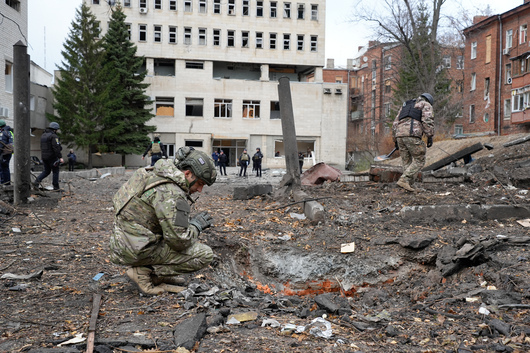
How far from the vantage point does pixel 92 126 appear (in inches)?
1358

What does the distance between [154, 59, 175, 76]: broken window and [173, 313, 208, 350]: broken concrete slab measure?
136ft

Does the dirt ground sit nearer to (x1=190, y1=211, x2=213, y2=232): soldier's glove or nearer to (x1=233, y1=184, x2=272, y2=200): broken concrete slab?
(x1=190, y1=211, x2=213, y2=232): soldier's glove

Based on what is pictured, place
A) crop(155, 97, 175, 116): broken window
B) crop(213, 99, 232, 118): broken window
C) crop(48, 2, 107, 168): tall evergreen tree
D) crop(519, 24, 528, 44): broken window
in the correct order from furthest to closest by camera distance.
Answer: crop(213, 99, 232, 118): broken window
crop(155, 97, 175, 116): broken window
crop(519, 24, 528, 44): broken window
crop(48, 2, 107, 168): tall evergreen tree

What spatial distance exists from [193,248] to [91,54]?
34214mm

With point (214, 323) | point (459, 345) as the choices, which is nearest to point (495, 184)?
point (459, 345)

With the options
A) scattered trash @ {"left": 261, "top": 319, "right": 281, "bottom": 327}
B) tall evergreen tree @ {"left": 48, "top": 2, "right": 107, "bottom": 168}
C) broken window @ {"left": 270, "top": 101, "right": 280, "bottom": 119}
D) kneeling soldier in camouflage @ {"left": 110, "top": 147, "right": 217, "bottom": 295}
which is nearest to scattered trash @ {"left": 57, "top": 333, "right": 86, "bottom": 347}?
kneeling soldier in camouflage @ {"left": 110, "top": 147, "right": 217, "bottom": 295}

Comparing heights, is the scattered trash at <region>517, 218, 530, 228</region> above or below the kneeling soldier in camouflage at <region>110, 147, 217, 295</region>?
below

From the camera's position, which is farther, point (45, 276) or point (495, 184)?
point (495, 184)

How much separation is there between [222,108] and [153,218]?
39.2 metres

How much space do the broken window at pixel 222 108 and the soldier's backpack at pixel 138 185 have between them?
38.9 meters

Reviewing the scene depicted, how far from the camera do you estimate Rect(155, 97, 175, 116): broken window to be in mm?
41688

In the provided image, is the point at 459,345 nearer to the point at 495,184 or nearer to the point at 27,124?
the point at 495,184

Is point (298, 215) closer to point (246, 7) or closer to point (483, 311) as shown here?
point (483, 311)

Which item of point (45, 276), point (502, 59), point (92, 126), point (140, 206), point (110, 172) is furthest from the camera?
point (502, 59)
